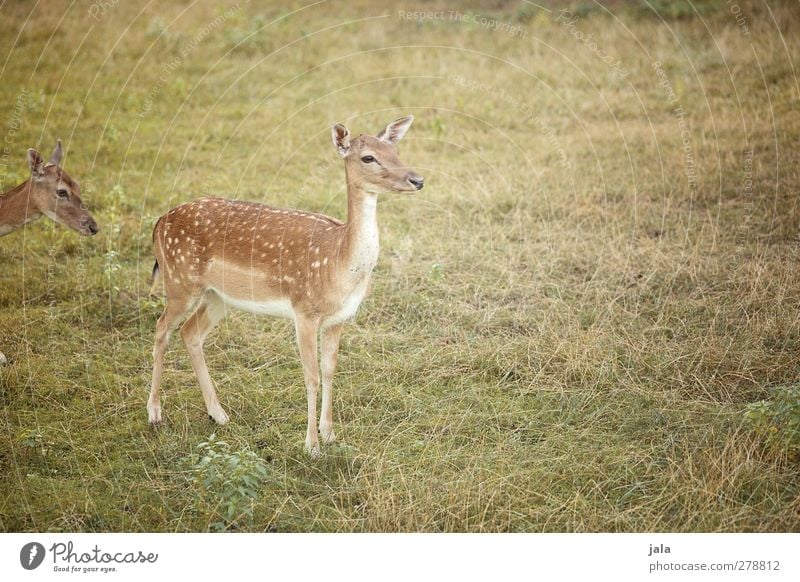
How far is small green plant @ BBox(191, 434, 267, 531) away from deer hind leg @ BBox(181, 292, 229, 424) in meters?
0.85

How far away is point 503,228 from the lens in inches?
339

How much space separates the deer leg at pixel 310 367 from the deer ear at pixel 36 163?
2559 millimetres

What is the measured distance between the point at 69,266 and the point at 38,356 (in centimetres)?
160

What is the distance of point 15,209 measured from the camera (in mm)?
6789

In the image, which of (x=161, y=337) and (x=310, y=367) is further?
(x=161, y=337)

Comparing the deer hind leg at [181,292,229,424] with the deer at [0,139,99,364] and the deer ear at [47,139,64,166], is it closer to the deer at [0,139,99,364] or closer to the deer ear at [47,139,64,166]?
the deer at [0,139,99,364]

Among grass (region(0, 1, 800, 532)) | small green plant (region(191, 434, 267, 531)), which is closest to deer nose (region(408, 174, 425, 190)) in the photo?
grass (region(0, 1, 800, 532))

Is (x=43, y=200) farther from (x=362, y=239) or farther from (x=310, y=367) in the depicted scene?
(x=362, y=239)

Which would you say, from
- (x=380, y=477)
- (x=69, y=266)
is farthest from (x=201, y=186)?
(x=380, y=477)

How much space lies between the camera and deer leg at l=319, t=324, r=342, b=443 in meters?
5.57

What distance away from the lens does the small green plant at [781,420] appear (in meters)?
5.10

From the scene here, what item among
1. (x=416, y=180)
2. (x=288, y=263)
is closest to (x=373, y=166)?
(x=416, y=180)

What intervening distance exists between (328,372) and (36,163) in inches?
115

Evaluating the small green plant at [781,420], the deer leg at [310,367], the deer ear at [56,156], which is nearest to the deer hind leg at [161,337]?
the deer leg at [310,367]
